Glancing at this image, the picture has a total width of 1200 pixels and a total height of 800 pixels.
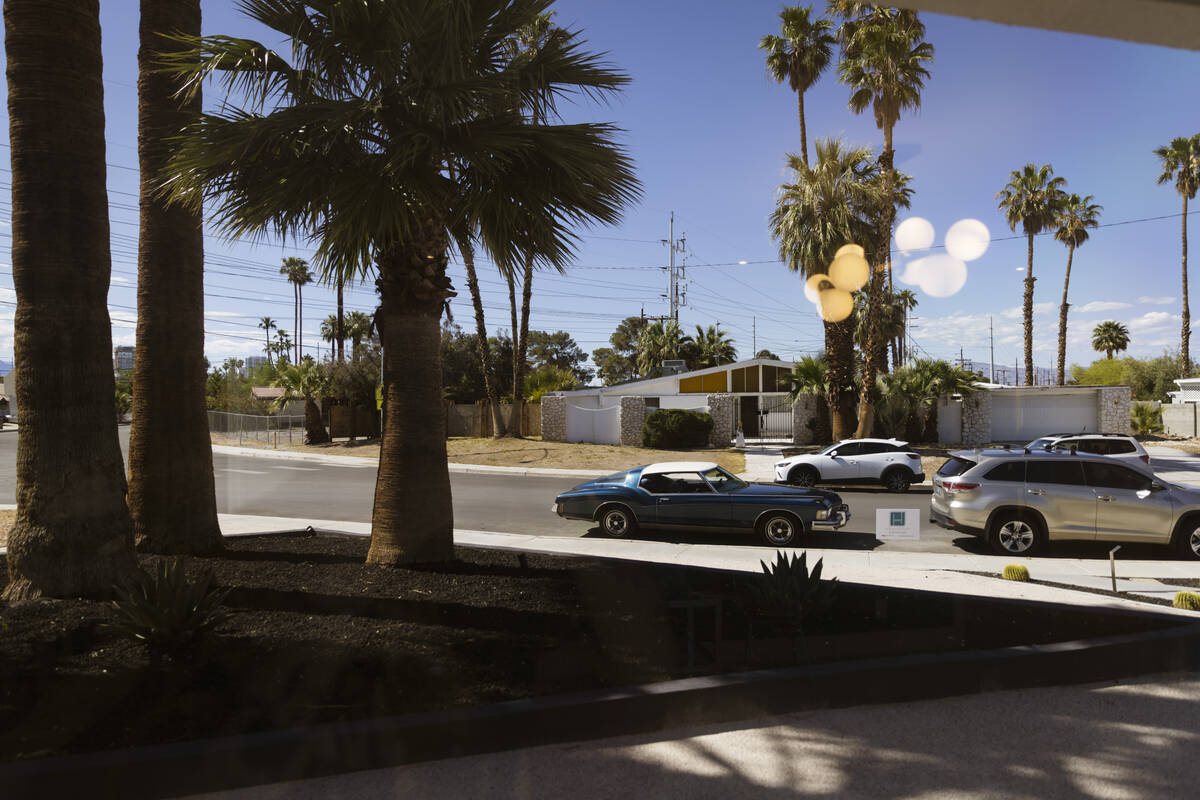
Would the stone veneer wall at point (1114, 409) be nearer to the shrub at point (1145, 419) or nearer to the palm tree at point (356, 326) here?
the shrub at point (1145, 419)

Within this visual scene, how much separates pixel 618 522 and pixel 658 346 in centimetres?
4322

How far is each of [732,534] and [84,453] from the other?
8625 millimetres

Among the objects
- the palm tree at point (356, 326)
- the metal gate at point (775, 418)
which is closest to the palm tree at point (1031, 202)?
the metal gate at point (775, 418)

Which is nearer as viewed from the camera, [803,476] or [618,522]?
[618,522]

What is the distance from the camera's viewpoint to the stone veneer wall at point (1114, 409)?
27.6 m

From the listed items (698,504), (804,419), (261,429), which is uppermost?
(804,419)

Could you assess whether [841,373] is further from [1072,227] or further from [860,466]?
[1072,227]

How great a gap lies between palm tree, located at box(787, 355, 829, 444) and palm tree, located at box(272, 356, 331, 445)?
77.2ft

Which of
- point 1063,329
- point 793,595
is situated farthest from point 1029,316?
point 793,595

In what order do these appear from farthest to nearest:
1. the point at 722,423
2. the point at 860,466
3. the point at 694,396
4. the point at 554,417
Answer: the point at 554,417, the point at 694,396, the point at 722,423, the point at 860,466

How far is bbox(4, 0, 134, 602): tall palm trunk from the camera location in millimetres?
4840

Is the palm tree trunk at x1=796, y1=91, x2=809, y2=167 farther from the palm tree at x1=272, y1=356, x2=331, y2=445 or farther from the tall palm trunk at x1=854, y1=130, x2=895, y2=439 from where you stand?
the palm tree at x1=272, y1=356, x2=331, y2=445

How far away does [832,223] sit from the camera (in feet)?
77.2

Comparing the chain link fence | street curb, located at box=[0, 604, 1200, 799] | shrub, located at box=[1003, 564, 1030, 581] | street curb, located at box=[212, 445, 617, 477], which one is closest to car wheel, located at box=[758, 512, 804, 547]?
shrub, located at box=[1003, 564, 1030, 581]
